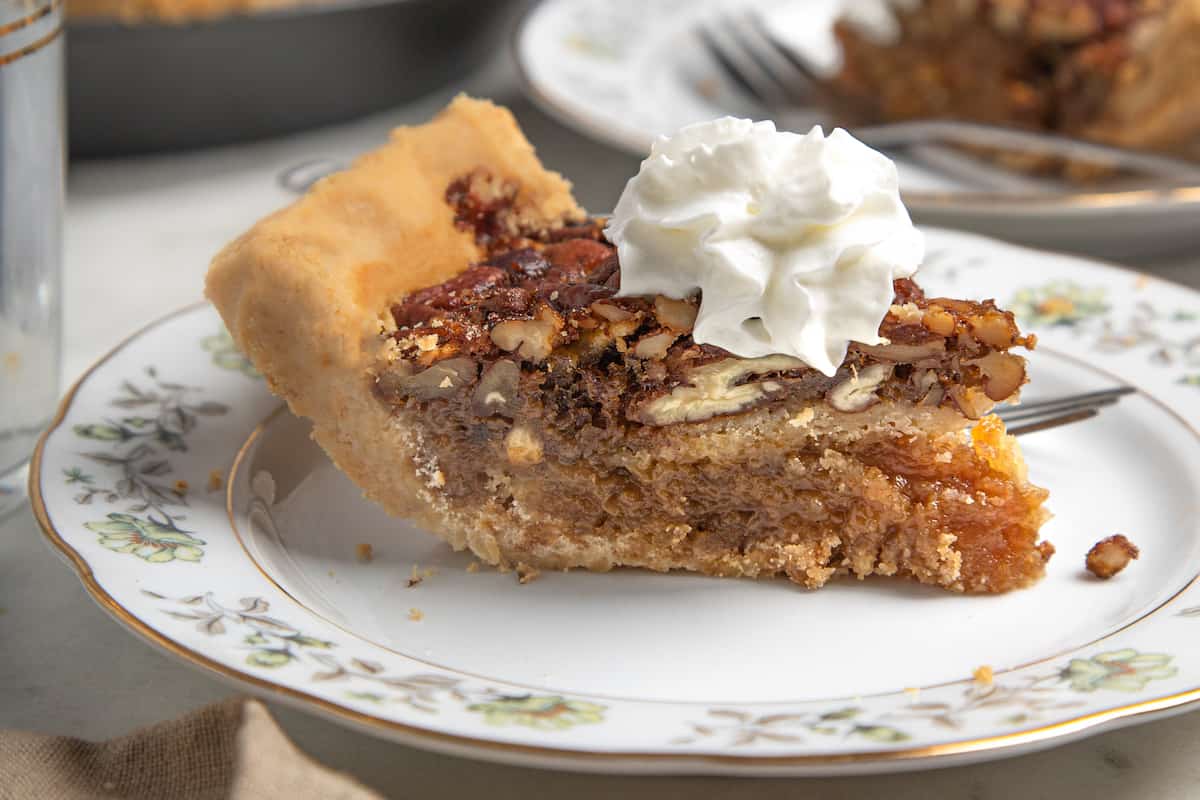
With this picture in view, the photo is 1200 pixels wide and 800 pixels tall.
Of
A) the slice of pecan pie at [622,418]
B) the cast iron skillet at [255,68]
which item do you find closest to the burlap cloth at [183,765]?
the slice of pecan pie at [622,418]

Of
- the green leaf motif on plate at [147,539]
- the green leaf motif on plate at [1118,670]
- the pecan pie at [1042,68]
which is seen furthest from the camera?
the pecan pie at [1042,68]

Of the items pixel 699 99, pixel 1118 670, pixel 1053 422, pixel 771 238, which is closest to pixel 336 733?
pixel 771 238

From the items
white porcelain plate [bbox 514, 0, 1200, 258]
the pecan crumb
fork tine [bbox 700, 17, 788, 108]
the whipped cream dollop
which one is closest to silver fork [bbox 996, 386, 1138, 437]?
the pecan crumb

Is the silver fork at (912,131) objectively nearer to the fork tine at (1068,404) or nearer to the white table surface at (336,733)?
the fork tine at (1068,404)

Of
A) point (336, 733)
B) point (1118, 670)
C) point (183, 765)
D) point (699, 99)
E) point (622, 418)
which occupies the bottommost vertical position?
point (336, 733)

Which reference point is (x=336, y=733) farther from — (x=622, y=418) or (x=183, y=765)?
(x=622, y=418)

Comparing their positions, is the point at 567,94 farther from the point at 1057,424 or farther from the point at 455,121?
the point at 1057,424
